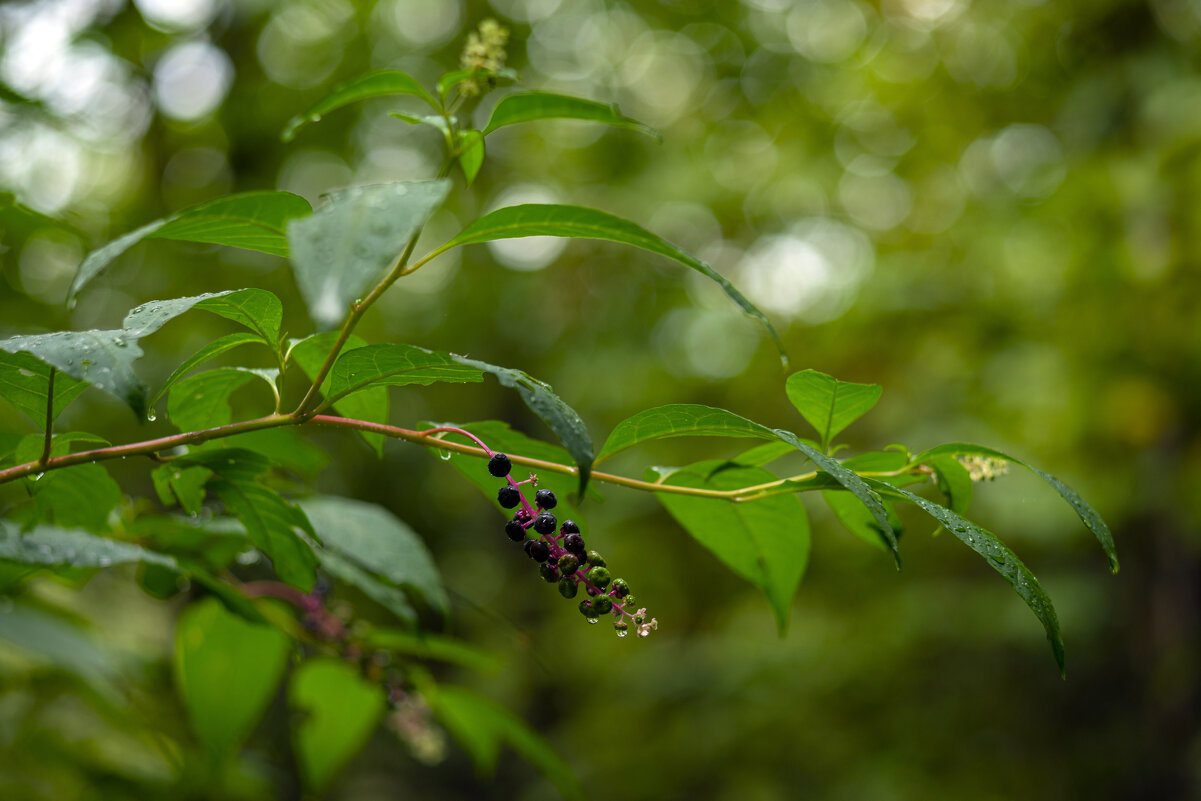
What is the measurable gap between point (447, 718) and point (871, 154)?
3.10 meters

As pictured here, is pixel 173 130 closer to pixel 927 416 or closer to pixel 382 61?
pixel 382 61

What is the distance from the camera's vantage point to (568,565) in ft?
2.06

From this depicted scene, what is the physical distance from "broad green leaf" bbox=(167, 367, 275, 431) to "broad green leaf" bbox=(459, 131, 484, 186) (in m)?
0.28

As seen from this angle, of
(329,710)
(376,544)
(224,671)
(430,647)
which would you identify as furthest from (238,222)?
(329,710)

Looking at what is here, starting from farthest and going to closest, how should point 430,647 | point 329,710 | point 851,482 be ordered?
point 329,710
point 430,647
point 851,482

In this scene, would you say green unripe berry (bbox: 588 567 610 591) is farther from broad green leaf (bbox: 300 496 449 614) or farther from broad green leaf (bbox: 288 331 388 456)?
broad green leaf (bbox: 300 496 449 614)

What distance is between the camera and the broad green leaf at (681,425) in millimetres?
620

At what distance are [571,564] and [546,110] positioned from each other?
36 centimetres

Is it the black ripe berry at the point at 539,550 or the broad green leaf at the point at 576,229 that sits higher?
the broad green leaf at the point at 576,229

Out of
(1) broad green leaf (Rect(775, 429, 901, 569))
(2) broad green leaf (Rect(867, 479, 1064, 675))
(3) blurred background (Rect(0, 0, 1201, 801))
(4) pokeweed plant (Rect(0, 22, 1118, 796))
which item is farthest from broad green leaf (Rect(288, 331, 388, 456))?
(3) blurred background (Rect(0, 0, 1201, 801))

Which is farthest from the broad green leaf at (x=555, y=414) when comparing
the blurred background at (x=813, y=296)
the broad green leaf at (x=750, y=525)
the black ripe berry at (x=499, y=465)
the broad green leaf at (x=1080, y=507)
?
the blurred background at (x=813, y=296)

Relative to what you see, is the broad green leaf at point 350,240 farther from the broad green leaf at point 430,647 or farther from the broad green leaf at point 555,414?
the broad green leaf at point 430,647

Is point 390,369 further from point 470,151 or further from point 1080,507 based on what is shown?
point 1080,507

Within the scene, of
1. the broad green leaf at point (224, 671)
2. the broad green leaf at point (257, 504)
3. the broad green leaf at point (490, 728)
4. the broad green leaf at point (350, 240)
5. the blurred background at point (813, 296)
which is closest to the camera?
the broad green leaf at point (350, 240)
